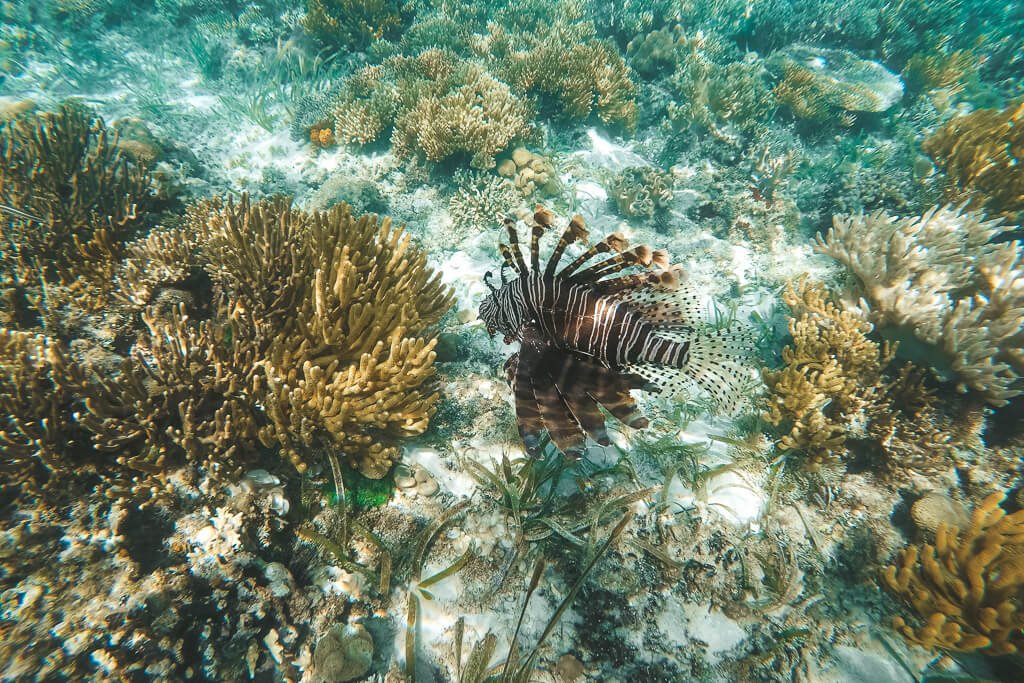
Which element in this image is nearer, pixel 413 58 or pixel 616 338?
pixel 616 338

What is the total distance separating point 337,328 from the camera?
2.72m

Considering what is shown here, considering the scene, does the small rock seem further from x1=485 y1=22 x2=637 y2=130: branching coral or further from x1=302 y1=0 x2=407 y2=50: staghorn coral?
x1=302 y1=0 x2=407 y2=50: staghorn coral

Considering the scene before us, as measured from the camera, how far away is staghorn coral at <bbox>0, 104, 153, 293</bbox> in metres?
3.33

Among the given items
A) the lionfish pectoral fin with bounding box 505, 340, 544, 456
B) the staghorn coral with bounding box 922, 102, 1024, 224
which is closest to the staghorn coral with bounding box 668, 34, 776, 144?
the staghorn coral with bounding box 922, 102, 1024, 224

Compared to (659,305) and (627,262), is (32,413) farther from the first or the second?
(659,305)

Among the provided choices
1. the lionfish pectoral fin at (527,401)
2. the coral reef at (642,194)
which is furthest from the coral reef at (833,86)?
the lionfish pectoral fin at (527,401)

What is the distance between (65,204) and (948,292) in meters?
9.01

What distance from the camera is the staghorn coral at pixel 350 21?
397 inches

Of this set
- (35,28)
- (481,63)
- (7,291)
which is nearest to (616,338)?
(7,291)

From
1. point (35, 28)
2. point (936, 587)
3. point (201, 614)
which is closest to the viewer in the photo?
point (201, 614)

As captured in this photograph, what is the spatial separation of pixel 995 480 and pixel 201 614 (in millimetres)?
5930

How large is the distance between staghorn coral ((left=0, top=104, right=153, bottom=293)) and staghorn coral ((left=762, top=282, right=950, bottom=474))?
5.91 m

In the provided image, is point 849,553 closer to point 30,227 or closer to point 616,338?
point 616,338

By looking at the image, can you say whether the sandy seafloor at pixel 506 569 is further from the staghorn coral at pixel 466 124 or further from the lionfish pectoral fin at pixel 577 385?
the staghorn coral at pixel 466 124
